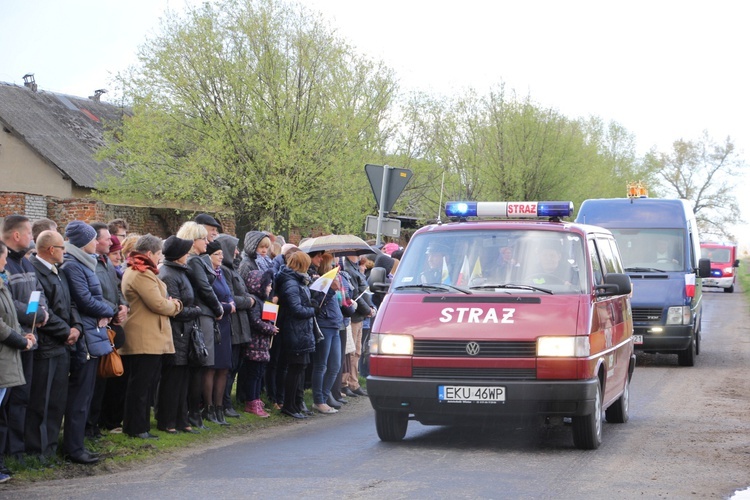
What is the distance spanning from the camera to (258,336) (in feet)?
38.9

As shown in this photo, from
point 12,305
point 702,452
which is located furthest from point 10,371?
point 702,452

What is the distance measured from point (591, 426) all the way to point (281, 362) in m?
4.17

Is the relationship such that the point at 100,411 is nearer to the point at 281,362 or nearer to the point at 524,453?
the point at 281,362

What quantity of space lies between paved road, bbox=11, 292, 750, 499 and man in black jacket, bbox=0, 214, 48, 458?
635 mm

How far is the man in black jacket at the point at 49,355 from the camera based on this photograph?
28.3 ft

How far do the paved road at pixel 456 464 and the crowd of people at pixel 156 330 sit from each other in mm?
661

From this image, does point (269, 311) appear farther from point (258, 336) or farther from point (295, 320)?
point (295, 320)

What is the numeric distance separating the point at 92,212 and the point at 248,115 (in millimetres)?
6016

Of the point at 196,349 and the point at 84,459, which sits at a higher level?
the point at 196,349

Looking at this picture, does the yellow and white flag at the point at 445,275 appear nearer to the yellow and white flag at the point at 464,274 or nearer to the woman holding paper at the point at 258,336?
the yellow and white flag at the point at 464,274

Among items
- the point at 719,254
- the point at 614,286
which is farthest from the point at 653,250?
the point at 719,254

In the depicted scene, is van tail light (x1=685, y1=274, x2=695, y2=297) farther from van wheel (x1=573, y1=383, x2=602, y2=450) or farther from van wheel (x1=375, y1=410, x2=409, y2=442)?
van wheel (x1=375, y1=410, x2=409, y2=442)

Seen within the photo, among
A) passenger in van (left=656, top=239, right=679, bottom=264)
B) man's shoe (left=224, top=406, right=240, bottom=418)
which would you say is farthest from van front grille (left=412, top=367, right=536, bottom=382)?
passenger in van (left=656, top=239, right=679, bottom=264)

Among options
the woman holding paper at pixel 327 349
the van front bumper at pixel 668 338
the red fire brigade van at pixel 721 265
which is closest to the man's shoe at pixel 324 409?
the woman holding paper at pixel 327 349
